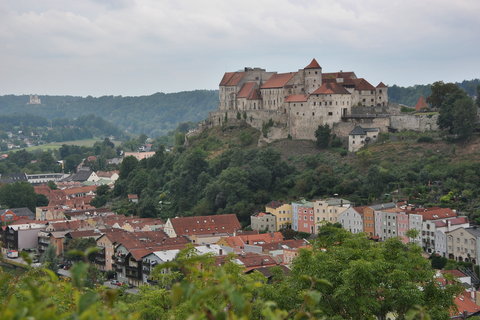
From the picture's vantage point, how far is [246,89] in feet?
256

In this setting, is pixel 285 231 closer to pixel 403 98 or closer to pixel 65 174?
pixel 65 174

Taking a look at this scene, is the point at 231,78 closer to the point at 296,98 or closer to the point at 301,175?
the point at 296,98

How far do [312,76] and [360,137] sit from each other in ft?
30.5

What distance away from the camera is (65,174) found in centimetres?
12219

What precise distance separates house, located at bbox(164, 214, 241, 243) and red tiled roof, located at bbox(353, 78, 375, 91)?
18166 mm

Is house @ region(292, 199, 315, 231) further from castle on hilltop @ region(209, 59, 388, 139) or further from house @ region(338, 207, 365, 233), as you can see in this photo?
castle on hilltop @ region(209, 59, 388, 139)

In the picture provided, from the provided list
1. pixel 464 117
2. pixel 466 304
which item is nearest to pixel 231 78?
pixel 464 117

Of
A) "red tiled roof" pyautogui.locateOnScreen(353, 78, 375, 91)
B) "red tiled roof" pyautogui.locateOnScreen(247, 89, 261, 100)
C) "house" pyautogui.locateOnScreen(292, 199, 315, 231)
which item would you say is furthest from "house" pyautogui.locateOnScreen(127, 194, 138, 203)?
"red tiled roof" pyautogui.locateOnScreen(353, 78, 375, 91)

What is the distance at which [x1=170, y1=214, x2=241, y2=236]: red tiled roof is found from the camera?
57.1 m

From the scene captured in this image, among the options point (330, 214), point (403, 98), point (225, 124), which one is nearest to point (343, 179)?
point (330, 214)

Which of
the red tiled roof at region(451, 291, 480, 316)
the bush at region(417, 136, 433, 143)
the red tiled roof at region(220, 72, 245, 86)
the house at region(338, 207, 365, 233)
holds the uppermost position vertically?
the red tiled roof at region(220, 72, 245, 86)

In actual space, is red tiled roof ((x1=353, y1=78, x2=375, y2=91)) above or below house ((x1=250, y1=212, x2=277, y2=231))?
above

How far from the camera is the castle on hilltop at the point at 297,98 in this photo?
66.5m

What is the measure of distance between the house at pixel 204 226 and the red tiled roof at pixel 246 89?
21071mm
